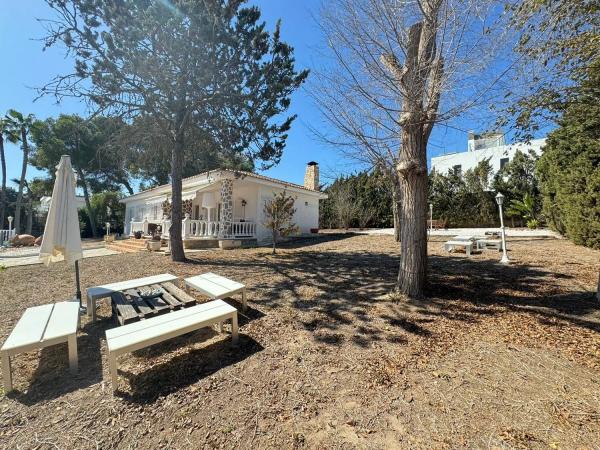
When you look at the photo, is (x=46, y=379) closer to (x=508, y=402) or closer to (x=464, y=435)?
(x=464, y=435)

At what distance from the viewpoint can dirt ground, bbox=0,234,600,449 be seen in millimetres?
2619

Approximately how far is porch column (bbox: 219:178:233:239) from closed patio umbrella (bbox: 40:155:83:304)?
1126 centimetres

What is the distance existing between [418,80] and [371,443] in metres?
6.21

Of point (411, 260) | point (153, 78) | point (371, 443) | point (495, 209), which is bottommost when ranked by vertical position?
point (371, 443)

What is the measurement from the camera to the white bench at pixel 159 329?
3180 mm

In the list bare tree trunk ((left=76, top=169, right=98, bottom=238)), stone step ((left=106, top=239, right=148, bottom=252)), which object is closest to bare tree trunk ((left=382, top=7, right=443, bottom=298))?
stone step ((left=106, top=239, right=148, bottom=252))

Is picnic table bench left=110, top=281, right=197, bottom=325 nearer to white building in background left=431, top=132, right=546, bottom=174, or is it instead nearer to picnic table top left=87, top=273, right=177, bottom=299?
picnic table top left=87, top=273, right=177, bottom=299

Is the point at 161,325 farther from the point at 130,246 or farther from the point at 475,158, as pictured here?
the point at 475,158

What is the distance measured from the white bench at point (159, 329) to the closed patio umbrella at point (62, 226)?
93.8 inches

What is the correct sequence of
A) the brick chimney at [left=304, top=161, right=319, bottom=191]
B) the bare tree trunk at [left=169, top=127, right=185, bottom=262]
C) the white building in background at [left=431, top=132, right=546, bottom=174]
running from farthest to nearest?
the white building in background at [left=431, top=132, right=546, bottom=174], the brick chimney at [left=304, top=161, right=319, bottom=191], the bare tree trunk at [left=169, top=127, right=185, bottom=262]

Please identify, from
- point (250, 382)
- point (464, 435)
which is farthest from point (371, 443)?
point (250, 382)

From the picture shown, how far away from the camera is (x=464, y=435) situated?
2.55 metres

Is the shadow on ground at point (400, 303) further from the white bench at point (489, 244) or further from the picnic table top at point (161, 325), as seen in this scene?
the white bench at point (489, 244)

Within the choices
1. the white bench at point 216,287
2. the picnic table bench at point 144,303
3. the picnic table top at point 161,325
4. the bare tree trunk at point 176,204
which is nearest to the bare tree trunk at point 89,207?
the bare tree trunk at point 176,204
